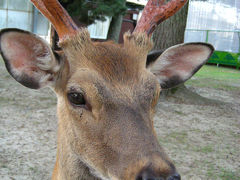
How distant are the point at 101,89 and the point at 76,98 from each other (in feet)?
0.73

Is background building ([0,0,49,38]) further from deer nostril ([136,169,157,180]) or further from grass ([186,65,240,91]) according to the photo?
deer nostril ([136,169,157,180])

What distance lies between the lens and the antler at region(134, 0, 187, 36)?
2.67 meters

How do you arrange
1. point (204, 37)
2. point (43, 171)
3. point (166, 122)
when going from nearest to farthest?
point (43, 171) < point (166, 122) < point (204, 37)

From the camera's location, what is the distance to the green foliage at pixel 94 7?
1133 centimetres

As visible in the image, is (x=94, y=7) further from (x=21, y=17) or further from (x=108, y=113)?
(x=108, y=113)

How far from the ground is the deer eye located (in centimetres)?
222

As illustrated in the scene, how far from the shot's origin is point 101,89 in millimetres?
2070

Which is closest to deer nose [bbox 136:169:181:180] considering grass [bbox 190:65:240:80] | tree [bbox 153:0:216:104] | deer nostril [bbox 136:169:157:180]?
deer nostril [bbox 136:169:157:180]

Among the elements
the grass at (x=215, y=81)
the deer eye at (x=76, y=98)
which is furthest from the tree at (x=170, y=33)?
the deer eye at (x=76, y=98)

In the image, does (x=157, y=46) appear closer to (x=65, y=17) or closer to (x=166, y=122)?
(x=166, y=122)

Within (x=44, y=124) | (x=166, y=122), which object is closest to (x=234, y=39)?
(x=166, y=122)

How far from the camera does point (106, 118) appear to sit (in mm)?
2021

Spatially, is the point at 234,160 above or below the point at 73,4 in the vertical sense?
below

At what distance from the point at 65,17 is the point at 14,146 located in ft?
10.1
